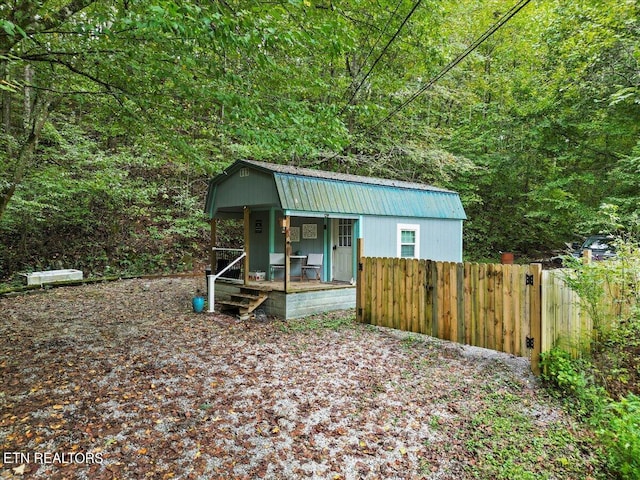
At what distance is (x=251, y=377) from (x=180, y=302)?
191 inches

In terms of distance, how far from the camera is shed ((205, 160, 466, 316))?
27.1 ft

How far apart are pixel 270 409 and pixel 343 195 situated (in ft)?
19.2

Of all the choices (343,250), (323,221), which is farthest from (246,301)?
(323,221)

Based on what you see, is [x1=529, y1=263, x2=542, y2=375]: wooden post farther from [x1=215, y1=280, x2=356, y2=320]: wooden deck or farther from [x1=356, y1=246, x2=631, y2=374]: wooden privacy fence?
[x1=215, y1=280, x2=356, y2=320]: wooden deck

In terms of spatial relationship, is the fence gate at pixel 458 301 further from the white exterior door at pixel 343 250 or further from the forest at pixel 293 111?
the white exterior door at pixel 343 250

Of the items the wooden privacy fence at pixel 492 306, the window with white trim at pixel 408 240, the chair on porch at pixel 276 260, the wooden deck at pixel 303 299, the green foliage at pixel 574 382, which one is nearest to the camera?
the green foliage at pixel 574 382

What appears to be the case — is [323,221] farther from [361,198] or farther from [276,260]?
[276,260]

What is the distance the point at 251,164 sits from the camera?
8344mm

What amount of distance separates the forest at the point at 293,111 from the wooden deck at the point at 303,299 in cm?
281

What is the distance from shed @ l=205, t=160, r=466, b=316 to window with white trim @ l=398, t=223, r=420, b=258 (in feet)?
0.09

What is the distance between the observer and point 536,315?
15.2 feet

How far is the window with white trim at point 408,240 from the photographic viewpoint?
33.1 feet

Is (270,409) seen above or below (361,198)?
below

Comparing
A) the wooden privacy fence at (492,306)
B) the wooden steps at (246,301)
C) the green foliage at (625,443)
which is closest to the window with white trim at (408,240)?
the wooden privacy fence at (492,306)
